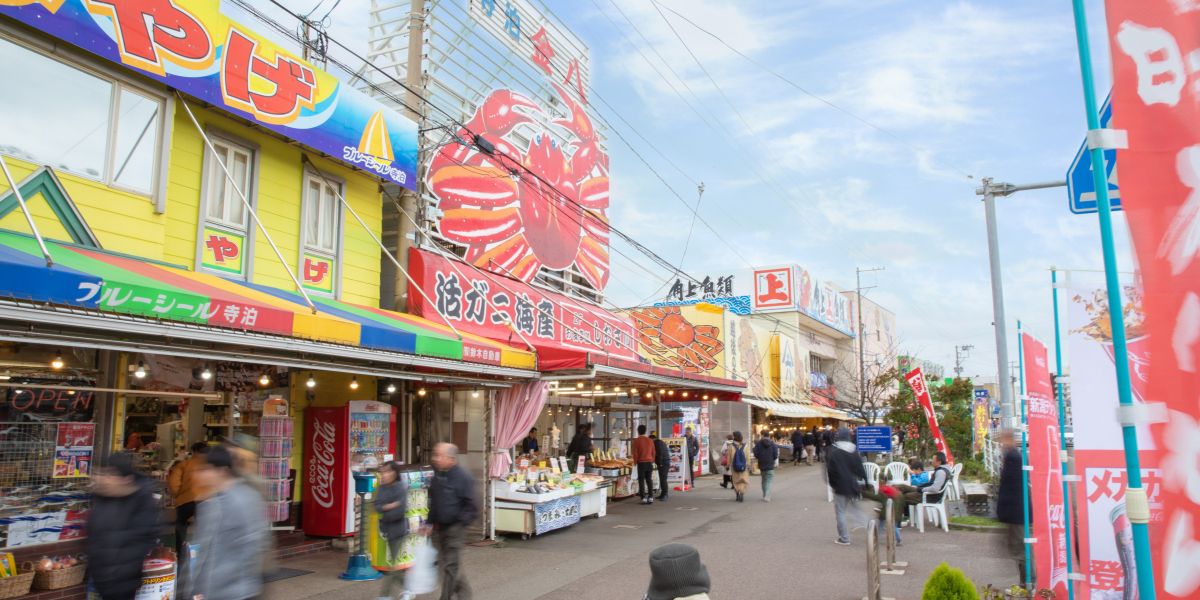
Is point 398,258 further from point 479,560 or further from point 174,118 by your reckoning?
point 479,560

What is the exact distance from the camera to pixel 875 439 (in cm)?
1853

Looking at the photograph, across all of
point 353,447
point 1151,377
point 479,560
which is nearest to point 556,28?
point 353,447

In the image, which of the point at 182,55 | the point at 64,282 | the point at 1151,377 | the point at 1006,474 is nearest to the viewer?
the point at 1151,377

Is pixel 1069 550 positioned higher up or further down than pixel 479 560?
higher up

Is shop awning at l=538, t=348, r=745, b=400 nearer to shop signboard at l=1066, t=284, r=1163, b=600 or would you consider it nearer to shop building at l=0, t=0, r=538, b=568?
shop building at l=0, t=0, r=538, b=568

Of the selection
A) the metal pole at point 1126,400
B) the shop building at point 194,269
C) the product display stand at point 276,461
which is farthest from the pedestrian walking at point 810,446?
the metal pole at point 1126,400

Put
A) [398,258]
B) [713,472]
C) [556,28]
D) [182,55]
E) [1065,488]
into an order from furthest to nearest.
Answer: [713,472] < [556,28] < [398,258] < [182,55] < [1065,488]

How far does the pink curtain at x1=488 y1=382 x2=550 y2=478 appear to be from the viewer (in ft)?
40.8

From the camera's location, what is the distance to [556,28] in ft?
64.8

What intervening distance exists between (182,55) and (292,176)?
8.08 ft

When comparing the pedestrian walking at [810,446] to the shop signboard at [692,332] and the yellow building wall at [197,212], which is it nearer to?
the shop signboard at [692,332]

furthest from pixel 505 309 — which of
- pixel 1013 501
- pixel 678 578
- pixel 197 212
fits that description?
pixel 678 578

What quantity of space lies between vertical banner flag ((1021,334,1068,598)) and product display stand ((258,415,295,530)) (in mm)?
9329

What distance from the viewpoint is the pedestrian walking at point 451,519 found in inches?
296
